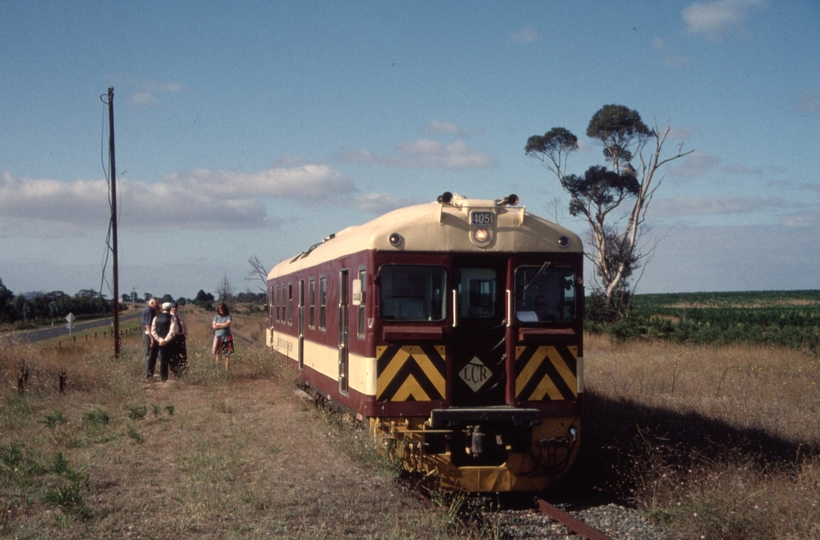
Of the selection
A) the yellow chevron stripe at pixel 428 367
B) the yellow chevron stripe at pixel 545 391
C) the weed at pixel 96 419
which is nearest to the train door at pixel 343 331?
the yellow chevron stripe at pixel 428 367

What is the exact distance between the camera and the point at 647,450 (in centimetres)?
923

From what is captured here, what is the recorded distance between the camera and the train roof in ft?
29.1

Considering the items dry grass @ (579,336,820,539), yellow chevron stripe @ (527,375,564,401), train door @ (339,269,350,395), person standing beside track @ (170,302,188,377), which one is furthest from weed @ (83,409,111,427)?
dry grass @ (579,336,820,539)

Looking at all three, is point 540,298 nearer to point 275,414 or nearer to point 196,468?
point 196,468

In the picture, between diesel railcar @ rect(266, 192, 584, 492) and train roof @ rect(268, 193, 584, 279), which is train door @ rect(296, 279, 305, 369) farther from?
train roof @ rect(268, 193, 584, 279)

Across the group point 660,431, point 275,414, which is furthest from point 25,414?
point 660,431

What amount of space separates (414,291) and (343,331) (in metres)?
1.91

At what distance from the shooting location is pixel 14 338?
59.0ft

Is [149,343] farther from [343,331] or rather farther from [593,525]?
[593,525]

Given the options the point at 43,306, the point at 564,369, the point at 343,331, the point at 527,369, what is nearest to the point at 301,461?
the point at 343,331

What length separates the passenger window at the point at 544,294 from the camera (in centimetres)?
904

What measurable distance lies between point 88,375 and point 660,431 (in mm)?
11339

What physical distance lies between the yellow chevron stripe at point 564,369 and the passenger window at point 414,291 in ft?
4.26

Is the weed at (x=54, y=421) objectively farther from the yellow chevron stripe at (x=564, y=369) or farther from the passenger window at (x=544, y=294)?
the yellow chevron stripe at (x=564, y=369)
